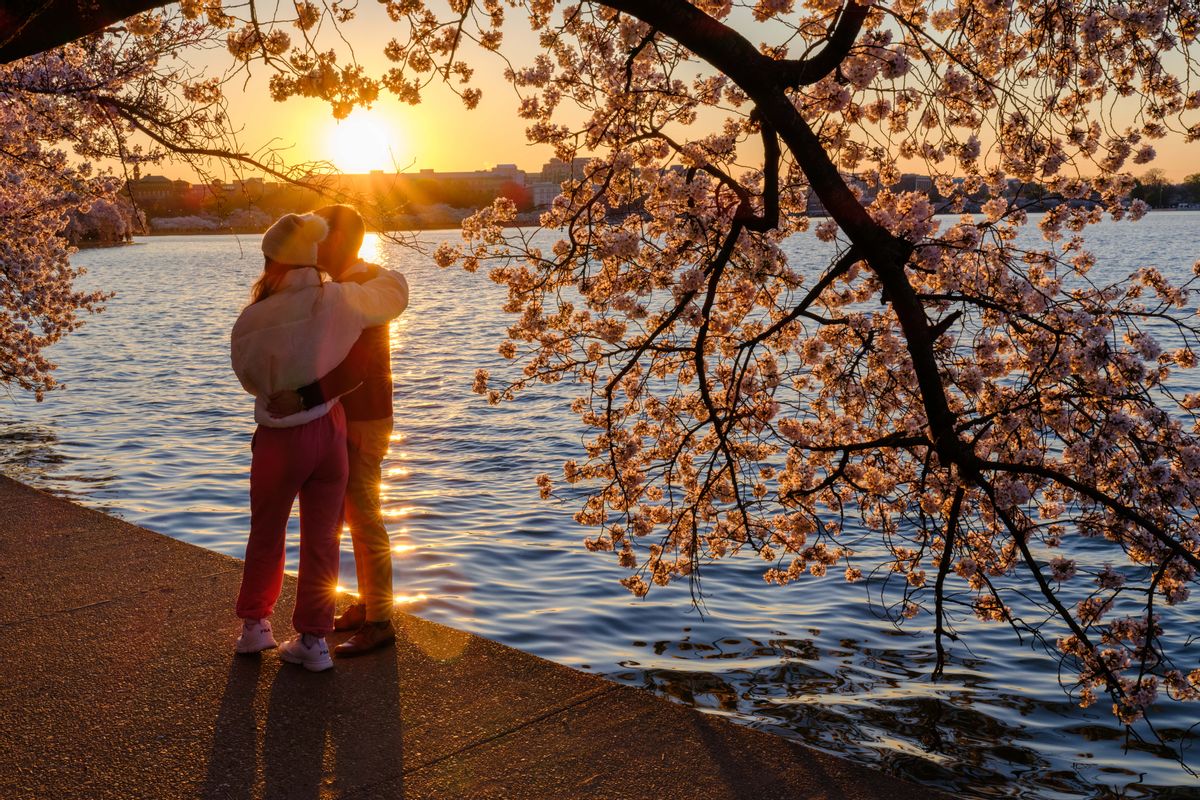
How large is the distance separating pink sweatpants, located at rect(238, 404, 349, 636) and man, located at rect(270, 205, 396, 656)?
20 centimetres

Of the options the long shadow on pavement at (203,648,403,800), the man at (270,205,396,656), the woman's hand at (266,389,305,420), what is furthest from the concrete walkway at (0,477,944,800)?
the woman's hand at (266,389,305,420)

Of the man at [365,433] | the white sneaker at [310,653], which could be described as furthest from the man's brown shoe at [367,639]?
the white sneaker at [310,653]

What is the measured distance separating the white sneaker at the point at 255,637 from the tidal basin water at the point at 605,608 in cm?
80

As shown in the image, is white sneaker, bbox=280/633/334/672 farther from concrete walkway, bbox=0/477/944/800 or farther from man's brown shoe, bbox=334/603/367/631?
man's brown shoe, bbox=334/603/367/631

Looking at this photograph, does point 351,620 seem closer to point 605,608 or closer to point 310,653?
point 310,653

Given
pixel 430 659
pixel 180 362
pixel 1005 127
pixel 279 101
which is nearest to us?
pixel 430 659

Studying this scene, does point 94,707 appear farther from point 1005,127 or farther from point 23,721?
point 1005,127

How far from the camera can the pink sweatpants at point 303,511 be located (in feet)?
17.0

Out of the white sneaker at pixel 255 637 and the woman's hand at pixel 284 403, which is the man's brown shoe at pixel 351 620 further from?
the woman's hand at pixel 284 403

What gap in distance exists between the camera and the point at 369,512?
18.7ft

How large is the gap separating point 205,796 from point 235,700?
0.87 m

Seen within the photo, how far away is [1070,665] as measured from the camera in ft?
25.3

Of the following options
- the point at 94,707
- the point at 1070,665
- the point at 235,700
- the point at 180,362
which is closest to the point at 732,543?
the point at 1070,665

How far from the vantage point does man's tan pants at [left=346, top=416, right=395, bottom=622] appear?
221 inches
